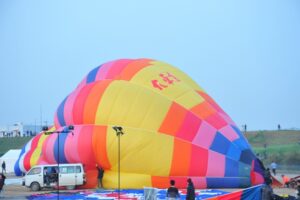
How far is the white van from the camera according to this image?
25.5m

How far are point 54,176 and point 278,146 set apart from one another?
1141 inches

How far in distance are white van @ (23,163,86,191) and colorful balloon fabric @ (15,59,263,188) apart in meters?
0.53

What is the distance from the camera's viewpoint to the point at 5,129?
303 feet

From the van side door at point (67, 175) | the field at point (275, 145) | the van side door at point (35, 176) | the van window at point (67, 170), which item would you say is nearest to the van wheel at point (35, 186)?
the van side door at point (35, 176)

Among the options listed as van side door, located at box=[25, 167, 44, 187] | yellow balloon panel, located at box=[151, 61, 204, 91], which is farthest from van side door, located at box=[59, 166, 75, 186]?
yellow balloon panel, located at box=[151, 61, 204, 91]

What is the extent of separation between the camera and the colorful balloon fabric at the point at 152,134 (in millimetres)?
23250

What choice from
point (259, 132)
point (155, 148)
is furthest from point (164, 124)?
point (259, 132)

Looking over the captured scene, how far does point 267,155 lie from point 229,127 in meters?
23.0

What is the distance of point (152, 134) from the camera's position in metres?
24.1

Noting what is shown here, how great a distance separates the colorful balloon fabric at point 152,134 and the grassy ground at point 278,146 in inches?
637

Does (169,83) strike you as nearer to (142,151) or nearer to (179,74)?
(179,74)

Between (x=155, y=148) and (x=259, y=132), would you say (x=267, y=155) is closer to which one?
(x=259, y=132)

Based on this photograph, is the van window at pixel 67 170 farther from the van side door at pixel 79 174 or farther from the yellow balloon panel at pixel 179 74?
the yellow balloon panel at pixel 179 74

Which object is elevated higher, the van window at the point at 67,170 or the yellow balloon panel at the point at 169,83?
the yellow balloon panel at the point at 169,83
